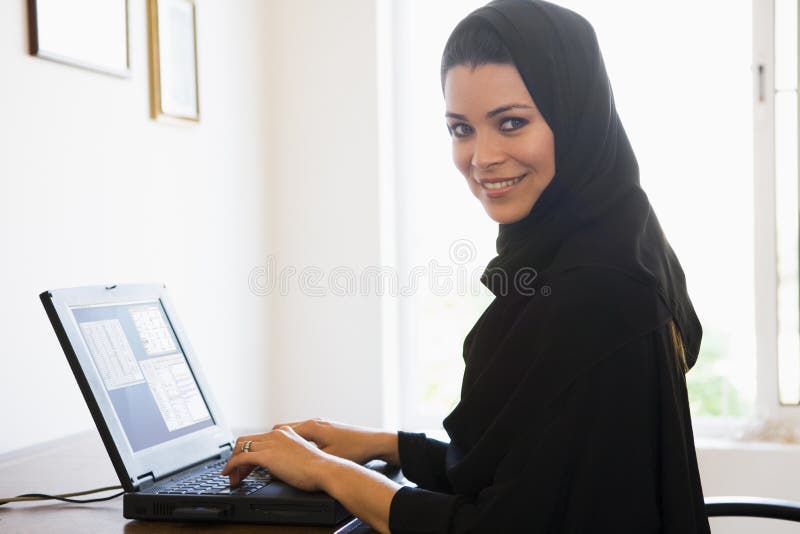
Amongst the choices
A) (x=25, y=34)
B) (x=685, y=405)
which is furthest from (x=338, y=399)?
Answer: (x=685, y=405)

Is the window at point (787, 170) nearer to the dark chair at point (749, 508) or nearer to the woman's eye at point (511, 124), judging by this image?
the dark chair at point (749, 508)

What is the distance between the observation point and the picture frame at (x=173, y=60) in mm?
1938

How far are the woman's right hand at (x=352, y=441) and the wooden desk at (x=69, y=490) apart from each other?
28 cm

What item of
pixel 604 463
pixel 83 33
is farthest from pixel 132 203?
pixel 604 463

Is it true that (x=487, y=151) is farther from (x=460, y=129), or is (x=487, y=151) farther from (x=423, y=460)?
(x=423, y=460)

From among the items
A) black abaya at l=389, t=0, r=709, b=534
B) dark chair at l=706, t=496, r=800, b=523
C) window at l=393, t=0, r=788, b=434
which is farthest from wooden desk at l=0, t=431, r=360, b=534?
window at l=393, t=0, r=788, b=434

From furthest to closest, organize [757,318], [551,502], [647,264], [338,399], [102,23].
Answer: [338,399]
[757,318]
[102,23]
[647,264]
[551,502]

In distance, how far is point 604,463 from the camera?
35.5 inches

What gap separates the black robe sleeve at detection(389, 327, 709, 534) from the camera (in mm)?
904

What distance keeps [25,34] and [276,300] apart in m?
1.27

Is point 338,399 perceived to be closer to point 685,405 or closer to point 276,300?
point 276,300

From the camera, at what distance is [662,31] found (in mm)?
2564

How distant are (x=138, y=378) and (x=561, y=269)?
616 millimetres

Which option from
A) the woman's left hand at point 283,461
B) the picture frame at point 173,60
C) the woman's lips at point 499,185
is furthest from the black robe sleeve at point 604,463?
the picture frame at point 173,60
